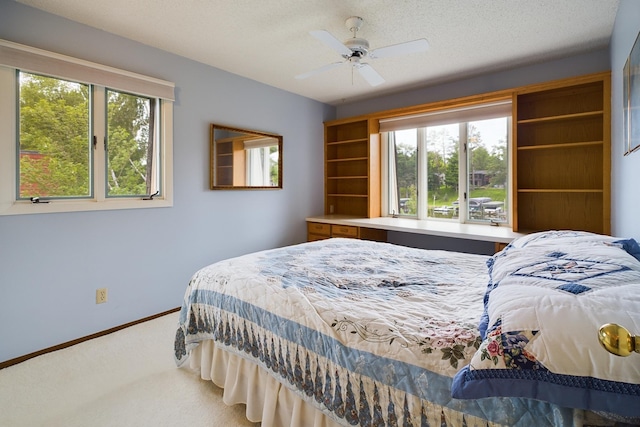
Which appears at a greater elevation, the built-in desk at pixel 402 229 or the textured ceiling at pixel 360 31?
the textured ceiling at pixel 360 31

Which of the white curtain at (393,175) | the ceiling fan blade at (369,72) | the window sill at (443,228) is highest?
the ceiling fan blade at (369,72)

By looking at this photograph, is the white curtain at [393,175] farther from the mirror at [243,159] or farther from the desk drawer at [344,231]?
the mirror at [243,159]

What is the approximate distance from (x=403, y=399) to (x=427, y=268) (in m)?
1.04

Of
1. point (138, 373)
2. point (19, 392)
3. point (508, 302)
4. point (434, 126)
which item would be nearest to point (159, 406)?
point (138, 373)

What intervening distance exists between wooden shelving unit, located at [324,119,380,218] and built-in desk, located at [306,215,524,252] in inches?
15.7

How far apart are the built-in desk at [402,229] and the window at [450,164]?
0.22 metres

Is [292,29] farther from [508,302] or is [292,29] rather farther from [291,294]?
[508,302]

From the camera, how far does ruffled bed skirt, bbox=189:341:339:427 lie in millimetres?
1383

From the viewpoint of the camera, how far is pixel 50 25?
2.42 metres

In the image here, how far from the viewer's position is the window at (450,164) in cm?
364

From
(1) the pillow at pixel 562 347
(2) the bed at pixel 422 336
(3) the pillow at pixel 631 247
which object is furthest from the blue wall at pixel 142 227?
(3) the pillow at pixel 631 247

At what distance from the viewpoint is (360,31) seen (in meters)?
2.68

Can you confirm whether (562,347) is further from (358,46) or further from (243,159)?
(243,159)

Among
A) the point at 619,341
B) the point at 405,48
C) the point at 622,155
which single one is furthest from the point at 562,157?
the point at 619,341
